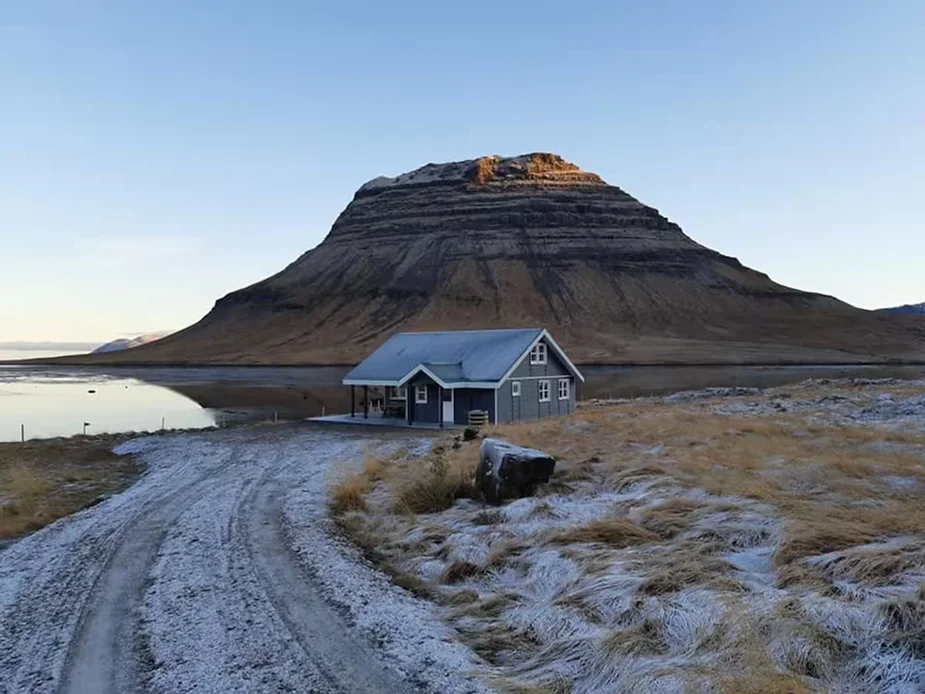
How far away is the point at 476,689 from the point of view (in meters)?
8.41

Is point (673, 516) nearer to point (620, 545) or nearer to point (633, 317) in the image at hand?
point (620, 545)

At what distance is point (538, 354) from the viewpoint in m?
44.0

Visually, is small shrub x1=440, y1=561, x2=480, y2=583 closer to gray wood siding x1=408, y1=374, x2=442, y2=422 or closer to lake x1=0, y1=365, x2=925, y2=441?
gray wood siding x1=408, y1=374, x2=442, y2=422

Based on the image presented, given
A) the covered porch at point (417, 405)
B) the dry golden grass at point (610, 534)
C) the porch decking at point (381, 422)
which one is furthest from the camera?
the covered porch at point (417, 405)

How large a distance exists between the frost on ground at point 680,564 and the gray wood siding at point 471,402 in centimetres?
1868

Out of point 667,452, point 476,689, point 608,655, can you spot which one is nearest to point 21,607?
point 476,689

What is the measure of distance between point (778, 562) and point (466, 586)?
177 inches

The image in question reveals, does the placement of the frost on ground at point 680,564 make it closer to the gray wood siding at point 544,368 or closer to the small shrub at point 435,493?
the small shrub at point 435,493

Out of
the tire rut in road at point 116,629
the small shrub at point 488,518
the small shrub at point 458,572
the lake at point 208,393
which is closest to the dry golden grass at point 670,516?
the small shrub at point 488,518

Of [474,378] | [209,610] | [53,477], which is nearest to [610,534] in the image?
[209,610]

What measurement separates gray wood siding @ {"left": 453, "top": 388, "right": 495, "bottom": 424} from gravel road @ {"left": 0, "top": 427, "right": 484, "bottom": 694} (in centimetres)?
2134

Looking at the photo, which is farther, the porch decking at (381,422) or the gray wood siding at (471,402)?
the porch decking at (381,422)

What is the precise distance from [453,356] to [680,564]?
3411cm

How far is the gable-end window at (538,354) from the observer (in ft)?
143
